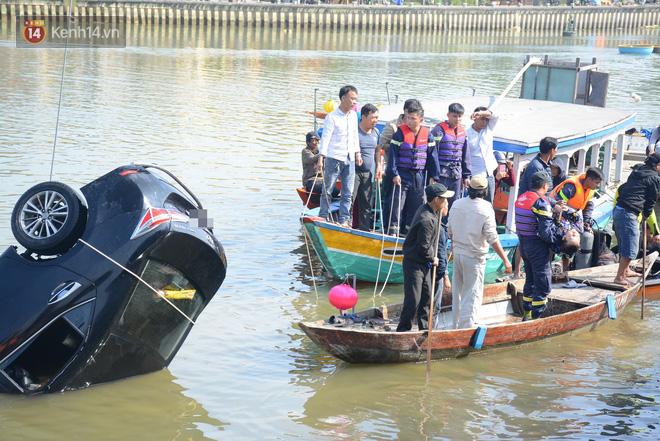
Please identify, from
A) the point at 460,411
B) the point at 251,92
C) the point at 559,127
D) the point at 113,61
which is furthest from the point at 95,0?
the point at 460,411

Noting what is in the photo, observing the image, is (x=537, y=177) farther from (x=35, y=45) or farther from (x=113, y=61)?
(x=35, y=45)

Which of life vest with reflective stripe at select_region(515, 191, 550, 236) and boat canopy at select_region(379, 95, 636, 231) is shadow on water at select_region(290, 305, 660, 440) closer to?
life vest with reflective stripe at select_region(515, 191, 550, 236)

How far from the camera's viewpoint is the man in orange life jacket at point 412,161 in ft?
30.8

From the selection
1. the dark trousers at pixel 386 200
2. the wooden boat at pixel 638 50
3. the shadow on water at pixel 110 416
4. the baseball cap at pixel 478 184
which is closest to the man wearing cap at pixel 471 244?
the baseball cap at pixel 478 184

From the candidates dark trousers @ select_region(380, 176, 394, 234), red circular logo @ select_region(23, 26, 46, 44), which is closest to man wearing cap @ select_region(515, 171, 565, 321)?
dark trousers @ select_region(380, 176, 394, 234)

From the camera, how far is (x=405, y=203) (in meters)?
9.87

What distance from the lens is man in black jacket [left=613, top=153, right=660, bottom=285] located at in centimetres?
950

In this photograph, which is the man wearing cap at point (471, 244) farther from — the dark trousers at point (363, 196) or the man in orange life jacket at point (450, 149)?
the dark trousers at point (363, 196)

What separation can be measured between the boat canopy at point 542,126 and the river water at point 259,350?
8.05 ft

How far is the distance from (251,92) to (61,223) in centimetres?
2208

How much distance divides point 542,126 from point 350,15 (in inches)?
1968

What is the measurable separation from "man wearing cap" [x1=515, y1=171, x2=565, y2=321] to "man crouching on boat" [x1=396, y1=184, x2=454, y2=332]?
1.24 meters

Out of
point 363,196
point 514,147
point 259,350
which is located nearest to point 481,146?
point 514,147

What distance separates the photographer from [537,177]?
823 cm
